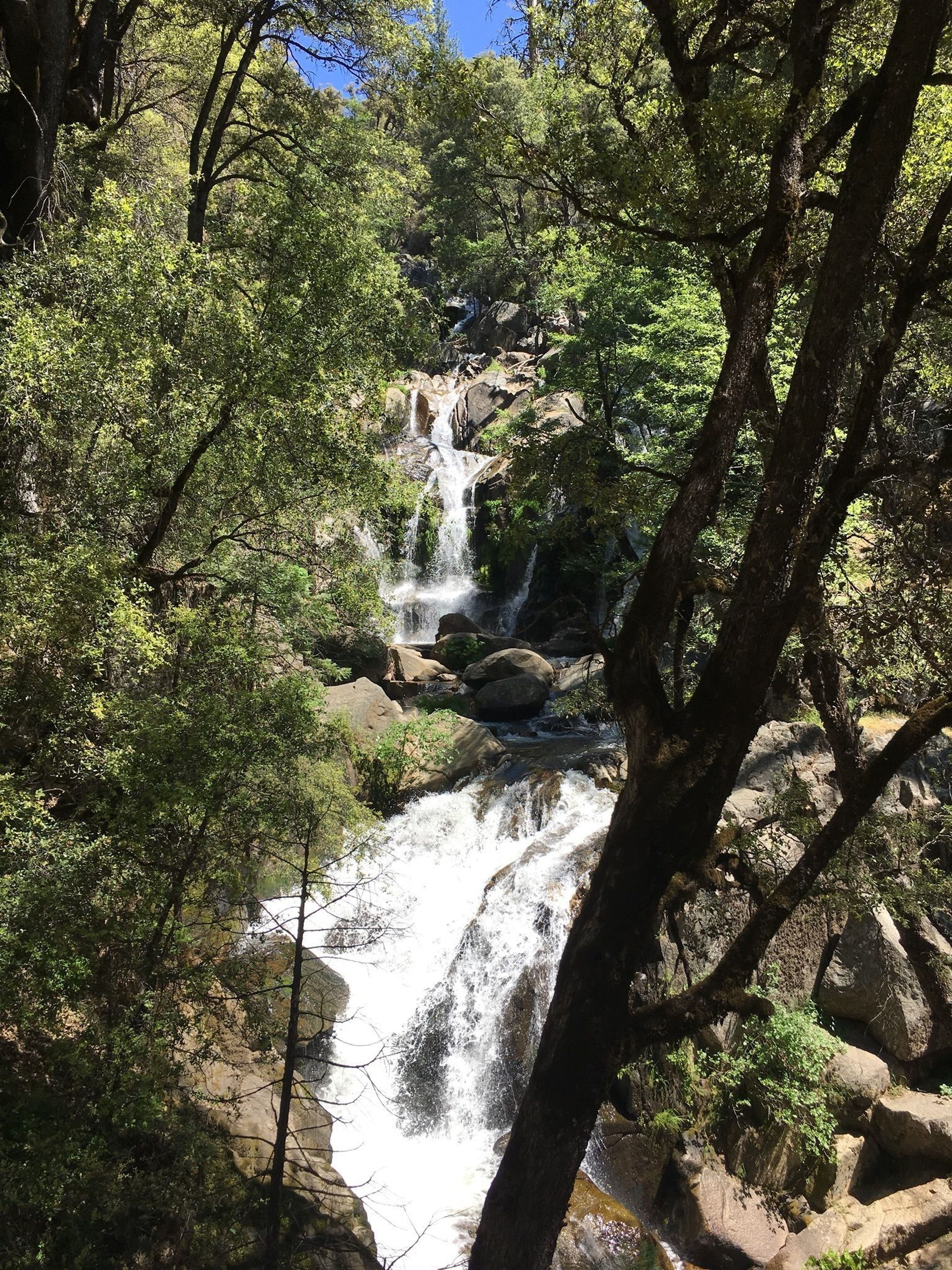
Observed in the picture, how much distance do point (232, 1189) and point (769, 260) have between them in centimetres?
635

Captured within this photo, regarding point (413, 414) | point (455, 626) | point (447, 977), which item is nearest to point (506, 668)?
point (455, 626)

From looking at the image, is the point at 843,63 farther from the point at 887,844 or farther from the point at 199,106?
the point at 199,106

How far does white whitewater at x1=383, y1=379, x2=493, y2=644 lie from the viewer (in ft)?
69.5

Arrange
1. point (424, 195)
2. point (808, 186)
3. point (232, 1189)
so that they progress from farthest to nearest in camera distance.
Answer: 1. point (424, 195)
2. point (808, 186)
3. point (232, 1189)

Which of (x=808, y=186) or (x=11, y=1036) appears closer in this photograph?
(x=11, y=1036)

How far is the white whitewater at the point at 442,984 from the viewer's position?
713 cm

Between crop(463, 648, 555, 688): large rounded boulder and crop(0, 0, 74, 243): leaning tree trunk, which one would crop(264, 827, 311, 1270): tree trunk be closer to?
crop(0, 0, 74, 243): leaning tree trunk

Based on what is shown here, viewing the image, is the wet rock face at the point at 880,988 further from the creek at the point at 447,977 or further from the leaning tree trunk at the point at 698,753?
the leaning tree trunk at the point at 698,753

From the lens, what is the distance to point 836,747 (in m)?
4.88

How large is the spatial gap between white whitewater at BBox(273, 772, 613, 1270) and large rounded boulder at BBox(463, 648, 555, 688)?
15.6ft

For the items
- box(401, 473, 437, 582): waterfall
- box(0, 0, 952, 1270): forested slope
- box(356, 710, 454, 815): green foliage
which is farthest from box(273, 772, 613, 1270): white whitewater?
box(401, 473, 437, 582): waterfall

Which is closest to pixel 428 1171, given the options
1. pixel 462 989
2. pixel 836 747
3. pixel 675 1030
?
pixel 462 989

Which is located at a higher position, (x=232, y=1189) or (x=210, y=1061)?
(x=210, y=1061)

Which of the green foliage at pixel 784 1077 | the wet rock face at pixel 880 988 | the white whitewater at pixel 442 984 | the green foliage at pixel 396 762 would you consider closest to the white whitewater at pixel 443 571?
the green foliage at pixel 396 762
